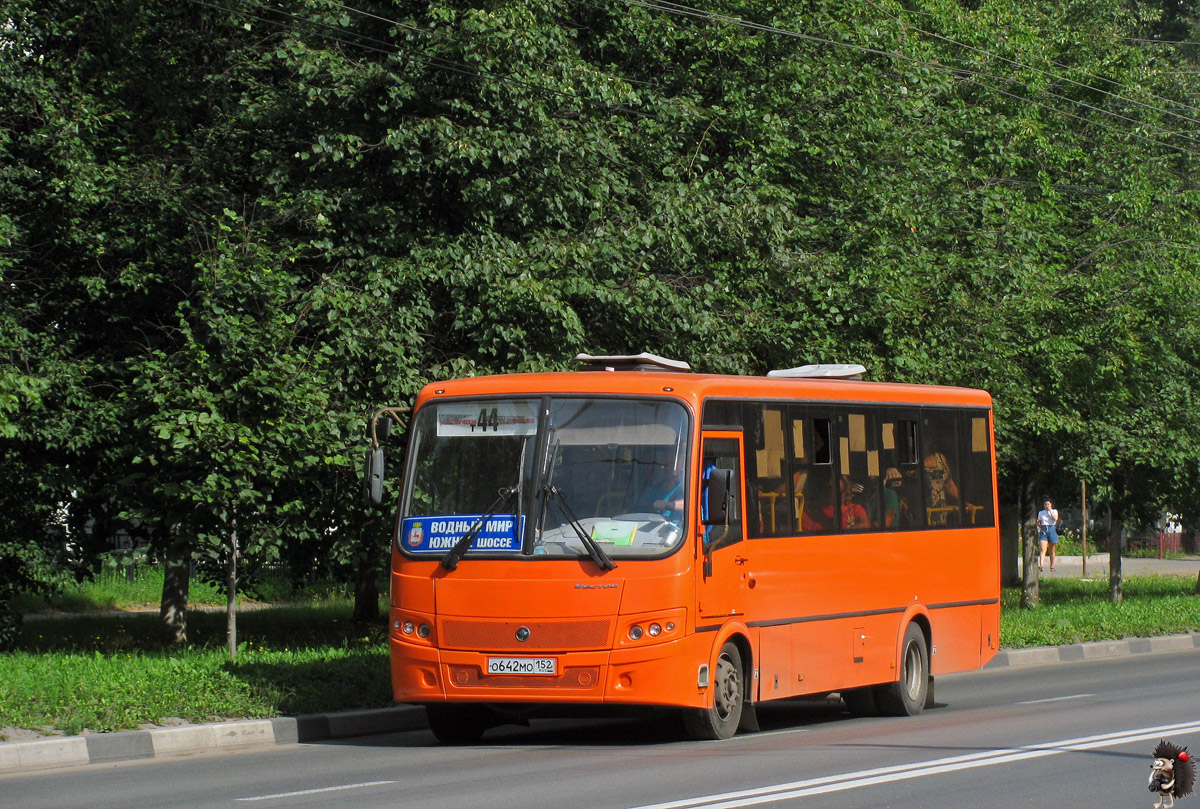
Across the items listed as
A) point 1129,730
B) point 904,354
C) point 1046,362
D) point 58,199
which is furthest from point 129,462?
point 1046,362

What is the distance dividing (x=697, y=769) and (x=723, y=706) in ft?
6.44

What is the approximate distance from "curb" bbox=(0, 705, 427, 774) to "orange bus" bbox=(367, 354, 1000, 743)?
97 centimetres

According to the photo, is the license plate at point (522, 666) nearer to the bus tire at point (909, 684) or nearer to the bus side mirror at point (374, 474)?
the bus side mirror at point (374, 474)

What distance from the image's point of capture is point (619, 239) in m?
17.4

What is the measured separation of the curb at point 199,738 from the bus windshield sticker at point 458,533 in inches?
70.2

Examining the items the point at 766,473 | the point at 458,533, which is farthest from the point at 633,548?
the point at 766,473

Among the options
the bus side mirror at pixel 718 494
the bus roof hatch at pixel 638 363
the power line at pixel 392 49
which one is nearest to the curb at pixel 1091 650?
the bus roof hatch at pixel 638 363

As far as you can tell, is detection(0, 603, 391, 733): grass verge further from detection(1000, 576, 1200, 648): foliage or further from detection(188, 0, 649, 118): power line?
detection(1000, 576, 1200, 648): foliage

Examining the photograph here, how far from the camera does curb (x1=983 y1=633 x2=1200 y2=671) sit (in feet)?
63.5

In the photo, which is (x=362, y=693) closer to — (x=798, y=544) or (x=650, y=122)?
(x=798, y=544)

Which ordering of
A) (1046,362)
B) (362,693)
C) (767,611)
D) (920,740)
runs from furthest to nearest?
(1046,362) < (362,693) < (767,611) < (920,740)

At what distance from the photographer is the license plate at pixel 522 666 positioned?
35.0ft

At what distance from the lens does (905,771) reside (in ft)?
29.8

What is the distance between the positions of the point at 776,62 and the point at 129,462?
33.4 feet
